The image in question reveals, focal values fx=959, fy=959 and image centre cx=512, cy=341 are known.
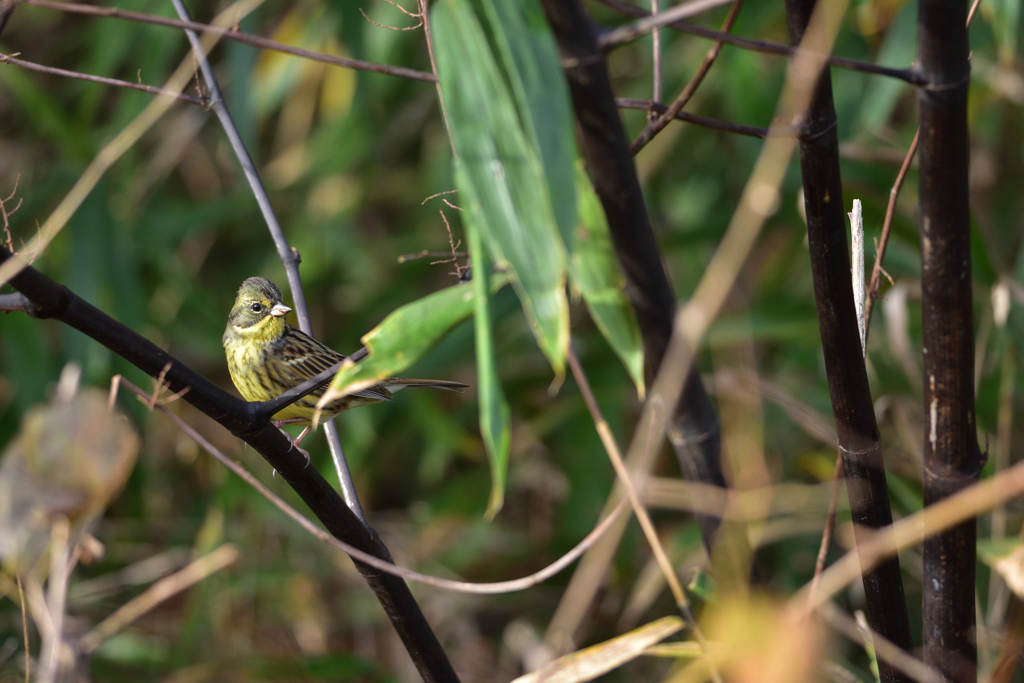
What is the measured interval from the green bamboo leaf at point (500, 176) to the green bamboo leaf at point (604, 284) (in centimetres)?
7

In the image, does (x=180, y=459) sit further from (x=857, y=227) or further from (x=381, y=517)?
(x=857, y=227)

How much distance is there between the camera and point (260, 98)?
541cm

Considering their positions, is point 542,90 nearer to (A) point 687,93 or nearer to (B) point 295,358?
(A) point 687,93

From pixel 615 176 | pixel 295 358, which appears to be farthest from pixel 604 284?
pixel 295 358

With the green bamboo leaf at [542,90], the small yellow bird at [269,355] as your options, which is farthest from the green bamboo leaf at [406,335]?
the small yellow bird at [269,355]

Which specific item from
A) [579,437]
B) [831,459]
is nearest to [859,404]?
[831,459]

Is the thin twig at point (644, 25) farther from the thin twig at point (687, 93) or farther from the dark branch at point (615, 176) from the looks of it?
the thin twig at point (687, 93)

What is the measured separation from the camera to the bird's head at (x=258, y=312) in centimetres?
261

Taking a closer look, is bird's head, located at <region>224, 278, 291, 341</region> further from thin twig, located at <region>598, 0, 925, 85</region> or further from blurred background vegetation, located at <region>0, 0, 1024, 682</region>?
thin twig, located at <region>598, 0, 925, 85</region>

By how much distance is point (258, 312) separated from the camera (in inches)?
104

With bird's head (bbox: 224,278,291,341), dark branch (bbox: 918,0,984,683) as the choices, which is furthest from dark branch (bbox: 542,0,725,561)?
bird's head (bbox: 224,278,291,341)

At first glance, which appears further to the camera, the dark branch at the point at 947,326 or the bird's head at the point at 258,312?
the bird's head at the point at 258,312

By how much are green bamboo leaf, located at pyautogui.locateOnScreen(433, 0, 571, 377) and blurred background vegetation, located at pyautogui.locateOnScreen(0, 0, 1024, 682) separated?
85.0 inches

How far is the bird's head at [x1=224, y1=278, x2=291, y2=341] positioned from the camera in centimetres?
261
